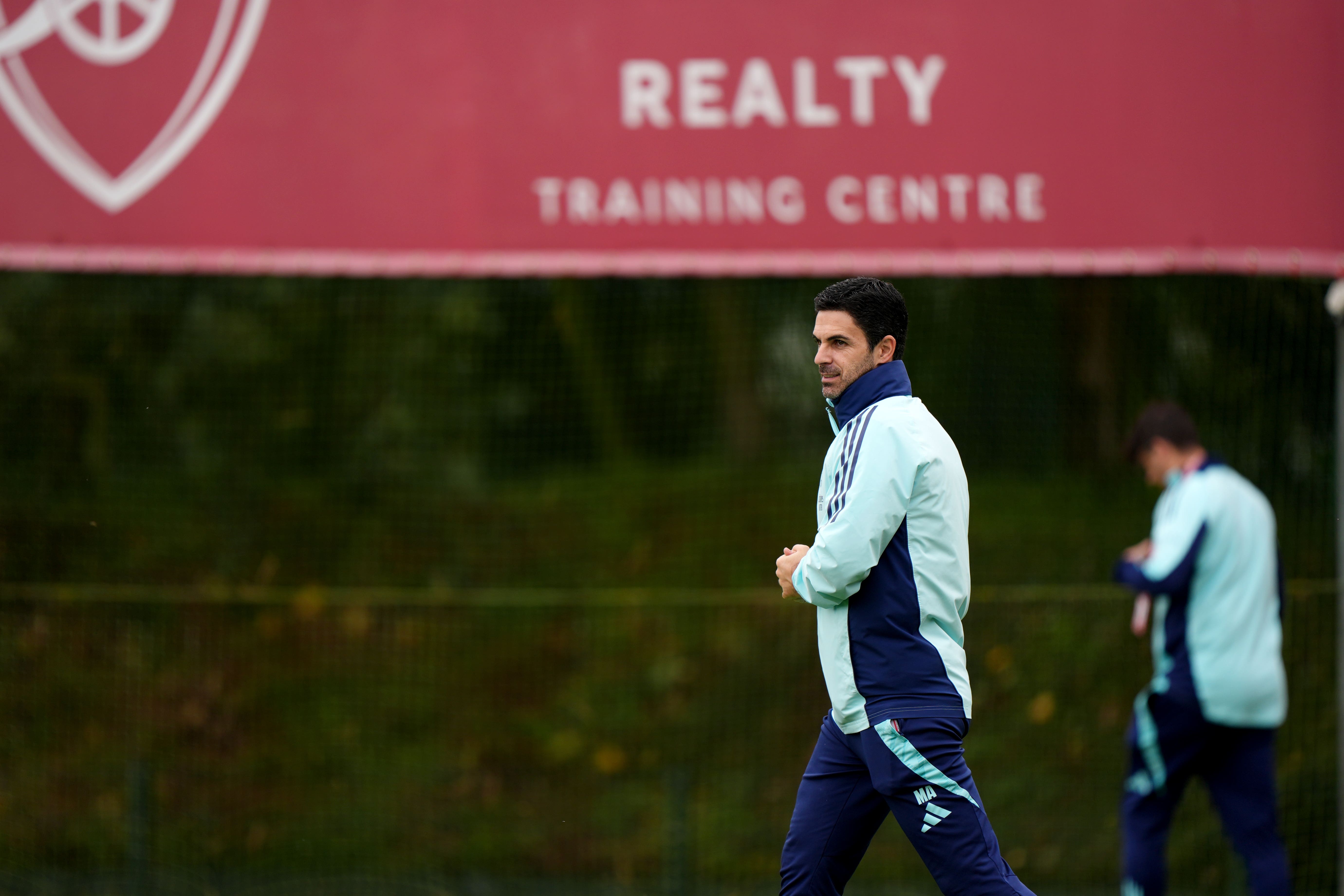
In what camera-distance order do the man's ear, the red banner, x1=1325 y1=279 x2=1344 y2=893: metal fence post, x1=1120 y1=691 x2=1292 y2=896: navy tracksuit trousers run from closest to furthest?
the man's ear, x1=1120 y1=691 x2=1292 y2=896: navy tracksuit trousers, x1=1325 y1=279 x2=1344 y2=893: metal fence post, the red banner

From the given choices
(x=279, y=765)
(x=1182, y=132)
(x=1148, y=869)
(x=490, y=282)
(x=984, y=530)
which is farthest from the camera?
(x=490, y=282)

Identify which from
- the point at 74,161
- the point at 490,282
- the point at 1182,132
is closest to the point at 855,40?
the point at 1182,132

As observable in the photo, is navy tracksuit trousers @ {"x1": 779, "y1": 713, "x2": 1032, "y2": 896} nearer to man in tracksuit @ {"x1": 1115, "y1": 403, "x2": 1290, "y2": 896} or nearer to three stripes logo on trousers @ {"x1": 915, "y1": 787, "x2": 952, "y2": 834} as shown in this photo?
three stripes logo on trousers @ {"x1": 915, "y1": 787, "x2": 952, "y2": 834}

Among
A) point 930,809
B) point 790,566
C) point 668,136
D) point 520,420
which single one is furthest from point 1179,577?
point 520,420

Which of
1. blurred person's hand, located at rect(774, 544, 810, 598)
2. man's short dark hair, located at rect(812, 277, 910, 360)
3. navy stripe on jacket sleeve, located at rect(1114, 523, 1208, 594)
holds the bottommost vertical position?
navy stripe on jacket sleeve, located at rect(1114, 523, 1208, 594)

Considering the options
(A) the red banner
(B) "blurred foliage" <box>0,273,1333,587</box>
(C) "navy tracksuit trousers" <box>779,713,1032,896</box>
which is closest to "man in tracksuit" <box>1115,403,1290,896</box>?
(A) the red banner

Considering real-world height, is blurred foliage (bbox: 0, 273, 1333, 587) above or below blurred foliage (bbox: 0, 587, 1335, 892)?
above

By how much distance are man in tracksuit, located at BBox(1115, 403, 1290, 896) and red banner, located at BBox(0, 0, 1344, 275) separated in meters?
1.23

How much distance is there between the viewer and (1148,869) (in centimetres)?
479

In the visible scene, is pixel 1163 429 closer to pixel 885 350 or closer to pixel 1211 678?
pixel 1211 678

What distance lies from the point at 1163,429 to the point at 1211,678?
2.96 ft

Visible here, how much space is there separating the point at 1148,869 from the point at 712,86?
3.44 metres

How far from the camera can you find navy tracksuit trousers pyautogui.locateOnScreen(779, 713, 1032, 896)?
10.5 ft

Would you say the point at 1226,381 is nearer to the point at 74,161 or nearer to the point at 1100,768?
the point at 1100,768
